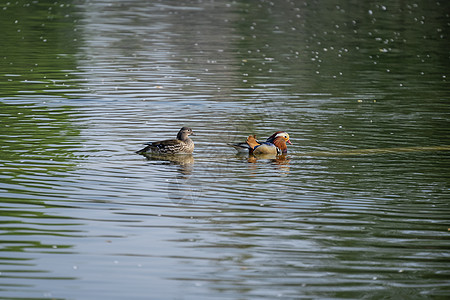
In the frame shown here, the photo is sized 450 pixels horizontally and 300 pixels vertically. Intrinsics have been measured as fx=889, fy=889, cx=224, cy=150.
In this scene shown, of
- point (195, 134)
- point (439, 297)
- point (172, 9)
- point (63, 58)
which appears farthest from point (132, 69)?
point (172, 9)

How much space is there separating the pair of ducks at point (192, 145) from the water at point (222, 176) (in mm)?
226

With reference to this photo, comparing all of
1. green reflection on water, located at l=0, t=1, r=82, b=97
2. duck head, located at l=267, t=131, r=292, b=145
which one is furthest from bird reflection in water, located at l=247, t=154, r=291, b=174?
green reflection on water, located at l=0, t=1, r=82, b=97

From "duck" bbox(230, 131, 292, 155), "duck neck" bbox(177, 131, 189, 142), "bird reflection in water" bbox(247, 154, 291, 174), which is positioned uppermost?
"duck neck" bbox(177, 131, 189, 142)

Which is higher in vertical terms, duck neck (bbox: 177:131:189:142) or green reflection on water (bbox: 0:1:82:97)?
duck neck (bbox: 177:131:189:142)

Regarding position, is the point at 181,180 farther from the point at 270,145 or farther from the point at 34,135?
the point at 34,135

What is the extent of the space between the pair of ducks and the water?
0.23 meters

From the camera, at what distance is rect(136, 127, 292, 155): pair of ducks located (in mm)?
15562

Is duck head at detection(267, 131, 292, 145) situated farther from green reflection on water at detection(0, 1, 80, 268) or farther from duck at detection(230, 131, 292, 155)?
green reflection on water at detection(0, 1, 80, 268)

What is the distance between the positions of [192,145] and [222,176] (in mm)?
1824

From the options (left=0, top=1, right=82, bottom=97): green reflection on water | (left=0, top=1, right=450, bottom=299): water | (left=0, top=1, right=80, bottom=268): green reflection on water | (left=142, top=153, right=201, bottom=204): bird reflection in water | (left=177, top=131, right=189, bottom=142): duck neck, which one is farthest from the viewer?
(left=0, top=1, right=82, bottom=97): green reflection on water

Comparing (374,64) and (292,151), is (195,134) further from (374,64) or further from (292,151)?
(374,64)

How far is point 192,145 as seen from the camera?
15664 millimetres

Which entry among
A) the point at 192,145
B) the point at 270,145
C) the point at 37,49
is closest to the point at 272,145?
the point at 270,145

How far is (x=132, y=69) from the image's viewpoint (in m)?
27.5
